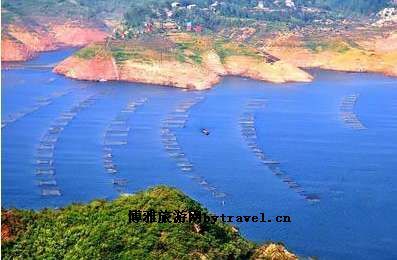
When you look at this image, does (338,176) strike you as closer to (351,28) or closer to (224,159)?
(224,159)

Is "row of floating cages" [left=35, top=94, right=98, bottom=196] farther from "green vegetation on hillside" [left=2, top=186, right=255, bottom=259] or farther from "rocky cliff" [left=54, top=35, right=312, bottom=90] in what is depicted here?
"rocky cliff" [left=54, top=35, right=312, bottom=90]

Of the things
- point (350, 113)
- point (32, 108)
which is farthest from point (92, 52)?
point (350, 113)

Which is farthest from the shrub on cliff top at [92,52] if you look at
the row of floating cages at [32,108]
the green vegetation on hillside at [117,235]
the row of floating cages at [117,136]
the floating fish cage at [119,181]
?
the green vegetation on hillside at [117,235]

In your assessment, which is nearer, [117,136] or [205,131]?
[117,136]

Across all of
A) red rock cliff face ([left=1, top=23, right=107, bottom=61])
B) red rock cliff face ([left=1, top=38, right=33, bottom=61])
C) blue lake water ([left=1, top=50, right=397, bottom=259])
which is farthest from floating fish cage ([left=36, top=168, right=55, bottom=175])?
red rock cliff face ([left=1, top=38, right=33, bottom=61])

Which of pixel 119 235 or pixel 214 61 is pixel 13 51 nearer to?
pixel 214 61

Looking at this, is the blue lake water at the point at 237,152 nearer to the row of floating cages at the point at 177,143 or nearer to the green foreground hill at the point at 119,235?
the row of floating cages at the point at 177,143
